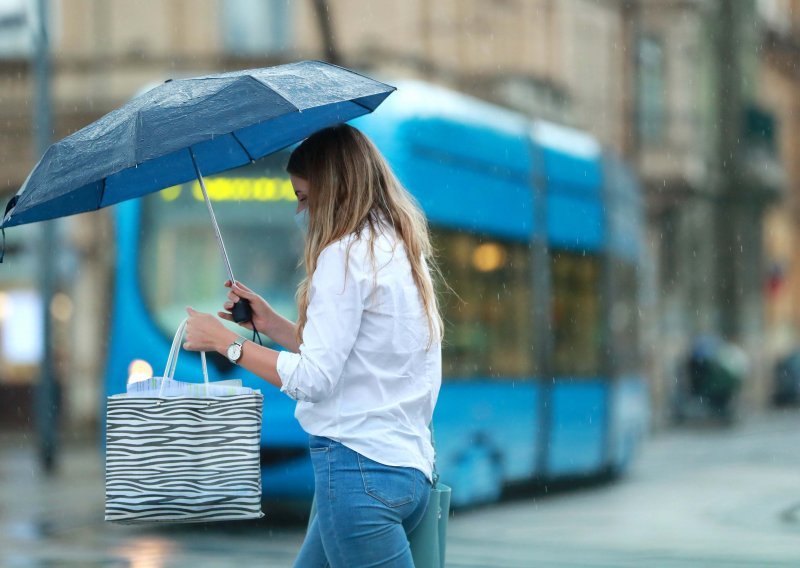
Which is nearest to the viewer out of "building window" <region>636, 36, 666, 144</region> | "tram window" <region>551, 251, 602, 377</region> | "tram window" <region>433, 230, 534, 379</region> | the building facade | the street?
the street

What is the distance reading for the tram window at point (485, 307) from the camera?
1250cm

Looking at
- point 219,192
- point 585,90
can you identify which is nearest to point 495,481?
point 219,192

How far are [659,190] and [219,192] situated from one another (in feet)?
72.8

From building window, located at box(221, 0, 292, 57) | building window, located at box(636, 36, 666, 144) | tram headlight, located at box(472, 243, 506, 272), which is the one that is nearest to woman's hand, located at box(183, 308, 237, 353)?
tram headlight, located at box(472, 243, 506, 272)

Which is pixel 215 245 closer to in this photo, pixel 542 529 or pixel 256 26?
pixel 542 529

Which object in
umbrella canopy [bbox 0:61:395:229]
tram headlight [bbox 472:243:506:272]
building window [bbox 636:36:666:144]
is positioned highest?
building window [bbox 636:36:666:144]

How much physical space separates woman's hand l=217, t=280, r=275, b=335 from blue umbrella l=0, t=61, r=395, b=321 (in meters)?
0.15

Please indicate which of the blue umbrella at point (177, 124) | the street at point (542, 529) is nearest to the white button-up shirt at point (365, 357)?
the blue umbrella at point (177, 124)

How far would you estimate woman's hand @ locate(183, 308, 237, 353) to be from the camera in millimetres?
3547

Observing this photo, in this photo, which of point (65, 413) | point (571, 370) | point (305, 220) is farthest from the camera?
point (65, 413)

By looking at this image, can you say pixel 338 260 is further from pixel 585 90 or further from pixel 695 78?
pixel 695 78

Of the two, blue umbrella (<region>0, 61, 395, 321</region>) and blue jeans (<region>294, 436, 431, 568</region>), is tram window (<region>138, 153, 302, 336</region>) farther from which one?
blue jeans (<region>294, 436, 431, 568</region>)

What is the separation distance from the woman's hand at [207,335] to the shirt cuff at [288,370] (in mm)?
150

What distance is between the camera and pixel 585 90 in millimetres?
32156
